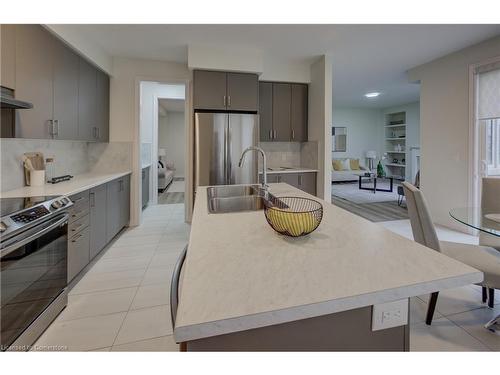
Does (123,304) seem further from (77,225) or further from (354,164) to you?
(354,164)

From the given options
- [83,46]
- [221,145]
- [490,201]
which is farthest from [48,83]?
[490,201]

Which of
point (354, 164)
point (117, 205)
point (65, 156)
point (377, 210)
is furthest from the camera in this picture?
point (354, 164)

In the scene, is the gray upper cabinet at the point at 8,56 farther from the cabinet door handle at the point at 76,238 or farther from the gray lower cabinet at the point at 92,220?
the cabinet door handle at the point at 76,238

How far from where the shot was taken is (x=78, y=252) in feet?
7.92

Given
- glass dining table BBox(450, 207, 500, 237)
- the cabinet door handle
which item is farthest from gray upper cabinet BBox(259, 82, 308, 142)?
the cabinet door handle

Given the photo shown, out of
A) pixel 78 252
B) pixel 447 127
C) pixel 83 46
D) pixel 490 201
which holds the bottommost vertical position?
pixel 78 252

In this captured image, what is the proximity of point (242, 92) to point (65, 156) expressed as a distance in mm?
2514

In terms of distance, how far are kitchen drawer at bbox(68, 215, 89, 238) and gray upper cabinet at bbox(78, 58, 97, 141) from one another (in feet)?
3.57

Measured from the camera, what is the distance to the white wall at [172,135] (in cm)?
1066

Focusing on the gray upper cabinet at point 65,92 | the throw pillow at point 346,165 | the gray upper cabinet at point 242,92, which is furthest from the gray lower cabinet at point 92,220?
the throw pillow at point 346,165

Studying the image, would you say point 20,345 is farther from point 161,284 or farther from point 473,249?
point 473,249

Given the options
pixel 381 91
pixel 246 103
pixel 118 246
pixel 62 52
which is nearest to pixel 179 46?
pixel 246 103

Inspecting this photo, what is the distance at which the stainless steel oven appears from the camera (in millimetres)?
1377

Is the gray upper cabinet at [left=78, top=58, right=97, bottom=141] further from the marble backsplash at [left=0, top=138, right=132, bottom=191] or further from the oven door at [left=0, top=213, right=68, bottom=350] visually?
the oven door at [left=0, top=213, right=68, bottom=350]
